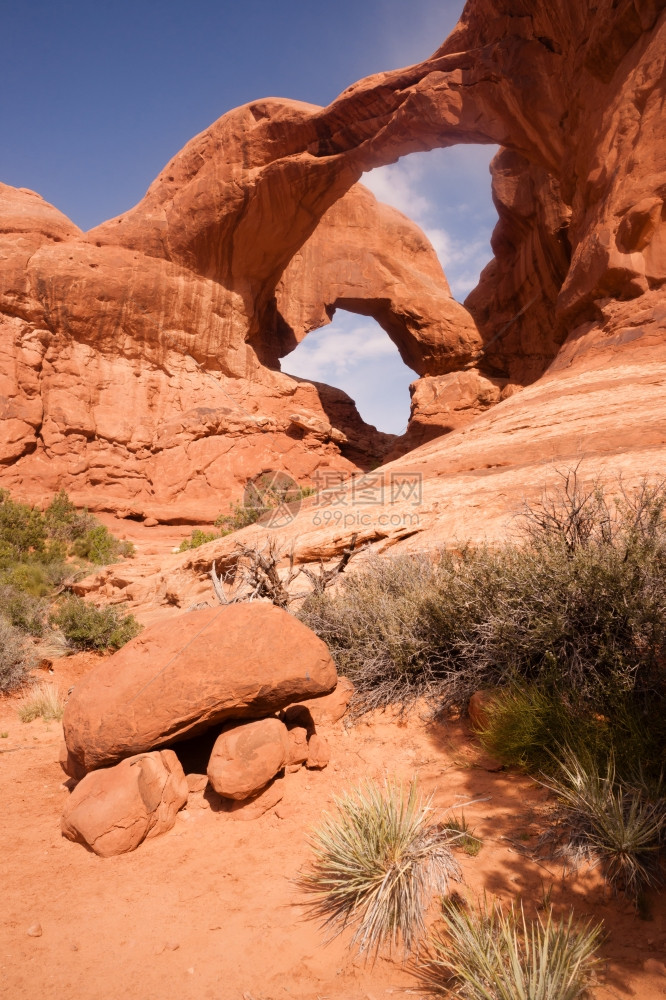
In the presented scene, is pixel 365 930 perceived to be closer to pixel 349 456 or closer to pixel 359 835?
pixel 359 835

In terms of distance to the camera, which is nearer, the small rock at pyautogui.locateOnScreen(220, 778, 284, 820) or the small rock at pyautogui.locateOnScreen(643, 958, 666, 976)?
the small rock at pyautogui.locateOnScreen(643, 958, 666, 976)

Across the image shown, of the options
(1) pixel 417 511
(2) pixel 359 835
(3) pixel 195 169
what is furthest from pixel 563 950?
(3) pixel 195 169

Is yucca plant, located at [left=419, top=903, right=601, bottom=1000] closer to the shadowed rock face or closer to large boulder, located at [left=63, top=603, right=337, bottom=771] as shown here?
large boulder, located at [left=63, top=603, right=337, bottom=771]

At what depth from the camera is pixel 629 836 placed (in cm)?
220

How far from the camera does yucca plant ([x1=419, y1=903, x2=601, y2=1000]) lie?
1674 millimetres

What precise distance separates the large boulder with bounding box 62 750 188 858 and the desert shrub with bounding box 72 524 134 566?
11.1m

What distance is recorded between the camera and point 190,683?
3.47 m

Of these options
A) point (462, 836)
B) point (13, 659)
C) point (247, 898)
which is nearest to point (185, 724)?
point (247, 898)

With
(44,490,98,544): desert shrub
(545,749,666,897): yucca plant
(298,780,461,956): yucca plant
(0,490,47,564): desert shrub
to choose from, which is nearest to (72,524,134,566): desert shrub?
(44,490,98,544): desert shrub

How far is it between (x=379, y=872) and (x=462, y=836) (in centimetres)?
43

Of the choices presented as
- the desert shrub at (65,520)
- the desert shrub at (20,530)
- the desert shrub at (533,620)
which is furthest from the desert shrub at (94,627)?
the desert shrub at (65,520)

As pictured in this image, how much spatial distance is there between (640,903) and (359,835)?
3.64 feet

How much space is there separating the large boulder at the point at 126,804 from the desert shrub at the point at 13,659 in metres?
3.99

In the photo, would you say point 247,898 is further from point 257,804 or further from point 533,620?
point 533,620
